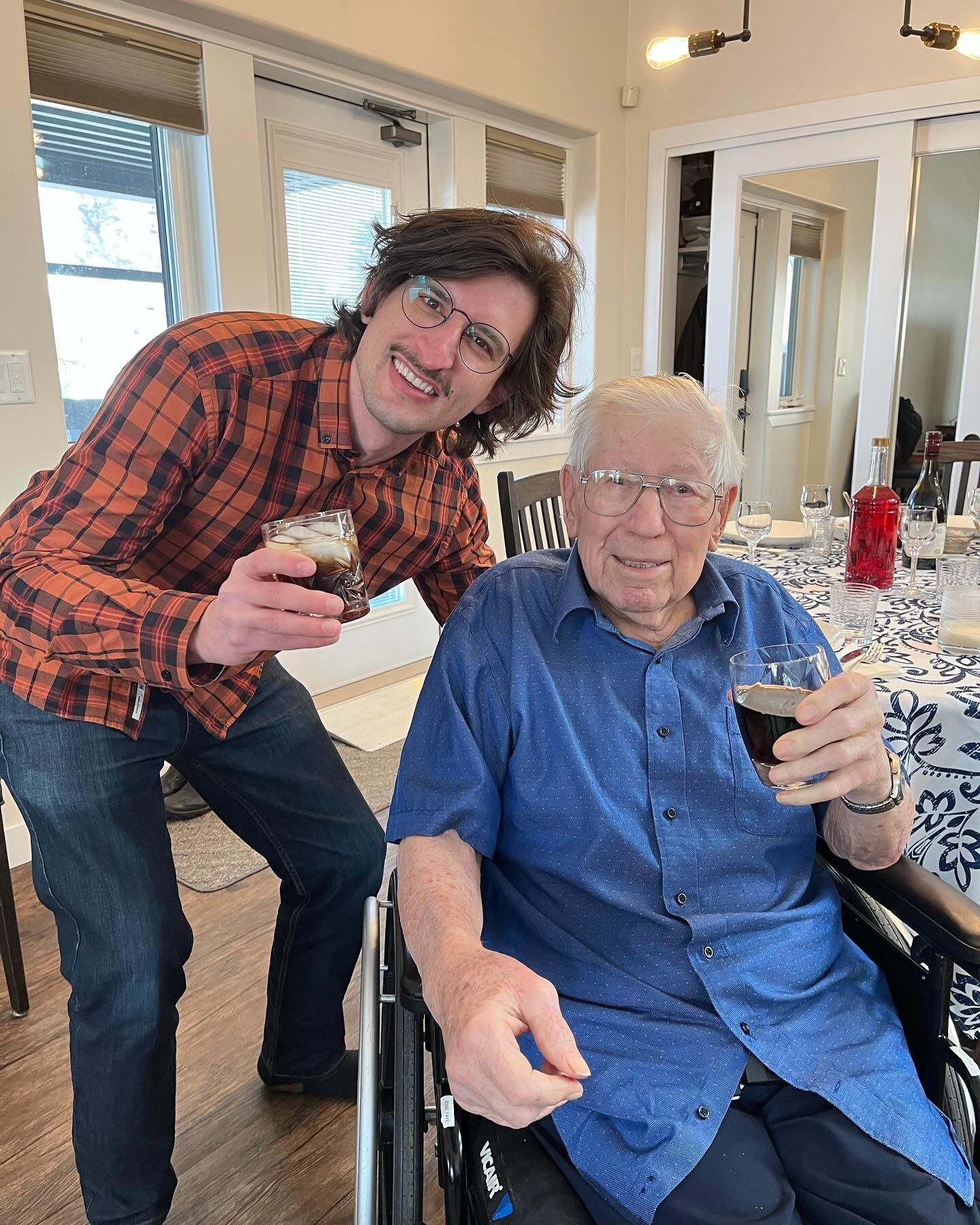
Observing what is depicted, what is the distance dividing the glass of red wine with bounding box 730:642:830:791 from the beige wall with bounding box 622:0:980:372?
150 inches

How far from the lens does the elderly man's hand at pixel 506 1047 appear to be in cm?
77

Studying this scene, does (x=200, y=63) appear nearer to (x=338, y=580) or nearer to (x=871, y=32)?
(x=338, y=580)

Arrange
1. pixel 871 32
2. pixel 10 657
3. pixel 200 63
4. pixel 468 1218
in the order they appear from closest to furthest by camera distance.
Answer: pixel 468 1218
pixel 10 657
pixel 200 63
pixel 871 32

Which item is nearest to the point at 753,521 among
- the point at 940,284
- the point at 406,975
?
the point at 406,975

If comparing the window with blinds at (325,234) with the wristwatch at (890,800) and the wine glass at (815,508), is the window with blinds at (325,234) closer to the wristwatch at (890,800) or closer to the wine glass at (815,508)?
the wine glass at (815,508)

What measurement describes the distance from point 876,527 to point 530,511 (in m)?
0.91

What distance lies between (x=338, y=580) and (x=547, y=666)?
0.93ft

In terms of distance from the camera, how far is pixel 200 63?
2775 mm

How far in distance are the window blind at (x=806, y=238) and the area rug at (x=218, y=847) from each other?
3091 millimetres

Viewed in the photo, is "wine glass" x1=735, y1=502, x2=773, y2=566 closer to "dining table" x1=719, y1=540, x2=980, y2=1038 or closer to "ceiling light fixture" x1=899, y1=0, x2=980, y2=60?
"dining table" x1=719, y1=540, x2=980, y2=1038

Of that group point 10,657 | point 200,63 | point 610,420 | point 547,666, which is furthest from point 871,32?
point 10,657

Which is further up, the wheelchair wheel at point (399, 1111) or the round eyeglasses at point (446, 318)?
the round eyeglasses at point (446, 318)

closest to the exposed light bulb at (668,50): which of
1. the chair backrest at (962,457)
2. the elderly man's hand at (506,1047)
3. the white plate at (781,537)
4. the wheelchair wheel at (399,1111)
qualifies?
the chair backrest at (962,457)

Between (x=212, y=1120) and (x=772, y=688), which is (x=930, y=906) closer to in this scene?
(x=772, y=688)
